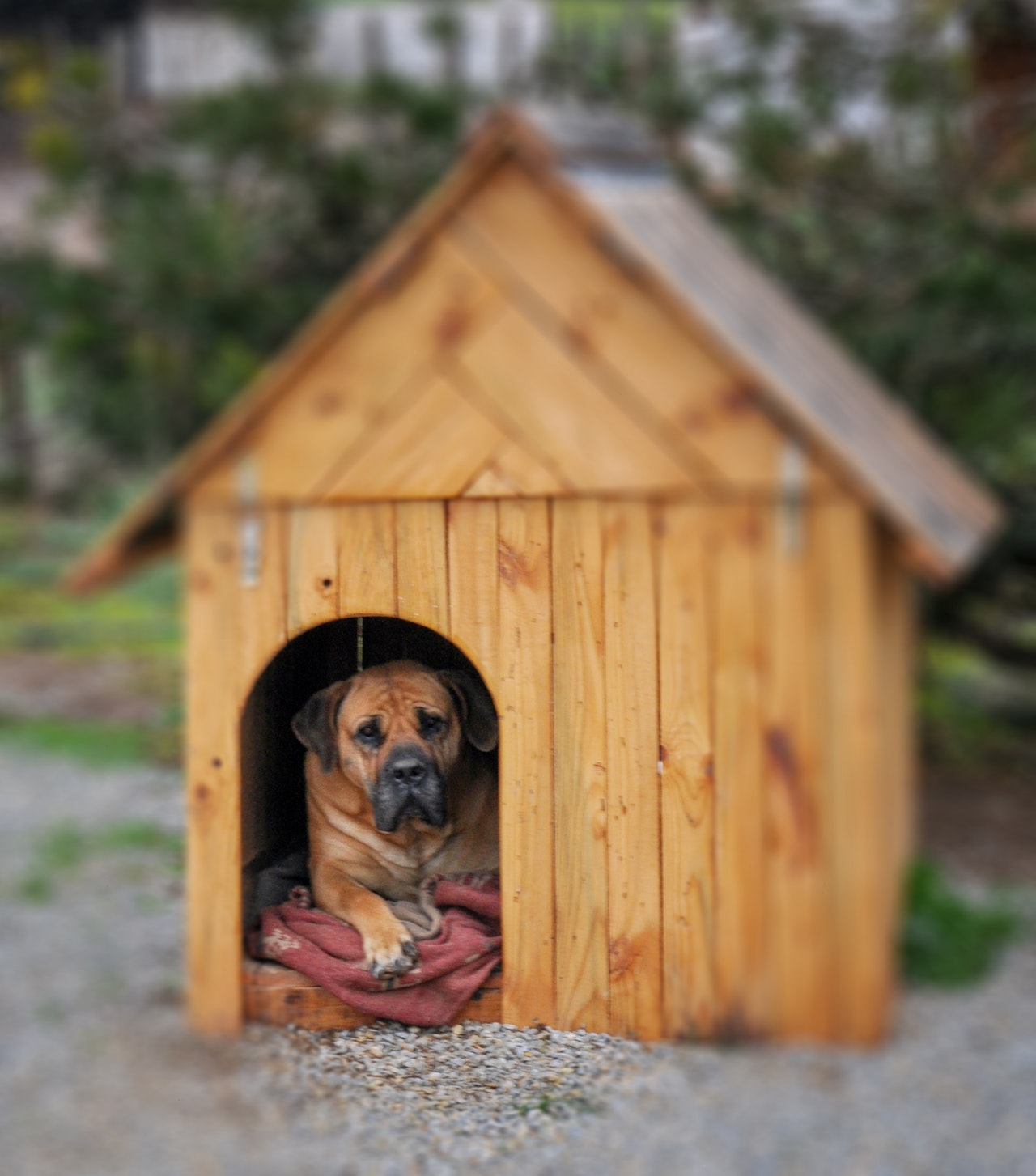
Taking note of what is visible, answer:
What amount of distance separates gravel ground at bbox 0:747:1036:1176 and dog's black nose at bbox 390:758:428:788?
0.95 ft

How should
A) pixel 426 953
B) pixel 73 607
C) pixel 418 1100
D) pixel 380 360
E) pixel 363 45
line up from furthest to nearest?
pixel 363 45 → pixel 73 607 → pixel 418 1100 → pixel 426 953 → pixel 380 360

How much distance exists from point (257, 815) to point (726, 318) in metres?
0.68

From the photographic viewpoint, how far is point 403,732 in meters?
1.37

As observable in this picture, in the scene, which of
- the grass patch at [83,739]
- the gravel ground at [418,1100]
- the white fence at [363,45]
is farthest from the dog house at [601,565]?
the white fence at [363,45]

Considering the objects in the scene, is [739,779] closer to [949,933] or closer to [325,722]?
[325,722]

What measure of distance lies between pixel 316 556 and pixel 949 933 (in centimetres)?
374

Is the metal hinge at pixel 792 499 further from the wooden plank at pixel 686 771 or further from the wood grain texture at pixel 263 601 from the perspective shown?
the wood grain texture at pixel 263 601

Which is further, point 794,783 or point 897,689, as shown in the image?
point 897,689

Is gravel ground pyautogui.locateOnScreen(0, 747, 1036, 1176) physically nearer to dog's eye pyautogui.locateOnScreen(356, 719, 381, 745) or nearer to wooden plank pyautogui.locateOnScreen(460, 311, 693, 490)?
dog's eye pyautogui.locateOnScreen(356, 719, 381, 745)

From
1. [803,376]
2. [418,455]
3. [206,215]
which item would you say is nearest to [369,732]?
[418,455]

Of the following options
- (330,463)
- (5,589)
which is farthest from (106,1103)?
(5,589)

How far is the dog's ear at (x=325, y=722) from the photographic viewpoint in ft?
4.53

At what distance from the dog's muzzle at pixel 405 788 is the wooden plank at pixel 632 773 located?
0.16m

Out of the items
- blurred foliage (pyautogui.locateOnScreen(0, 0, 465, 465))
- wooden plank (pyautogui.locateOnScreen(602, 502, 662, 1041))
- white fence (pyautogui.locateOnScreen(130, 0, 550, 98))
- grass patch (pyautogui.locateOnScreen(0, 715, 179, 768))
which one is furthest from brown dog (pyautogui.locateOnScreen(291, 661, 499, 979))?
white fence (pyautogui.locateOnScreen(130, 0, 550, 98))
